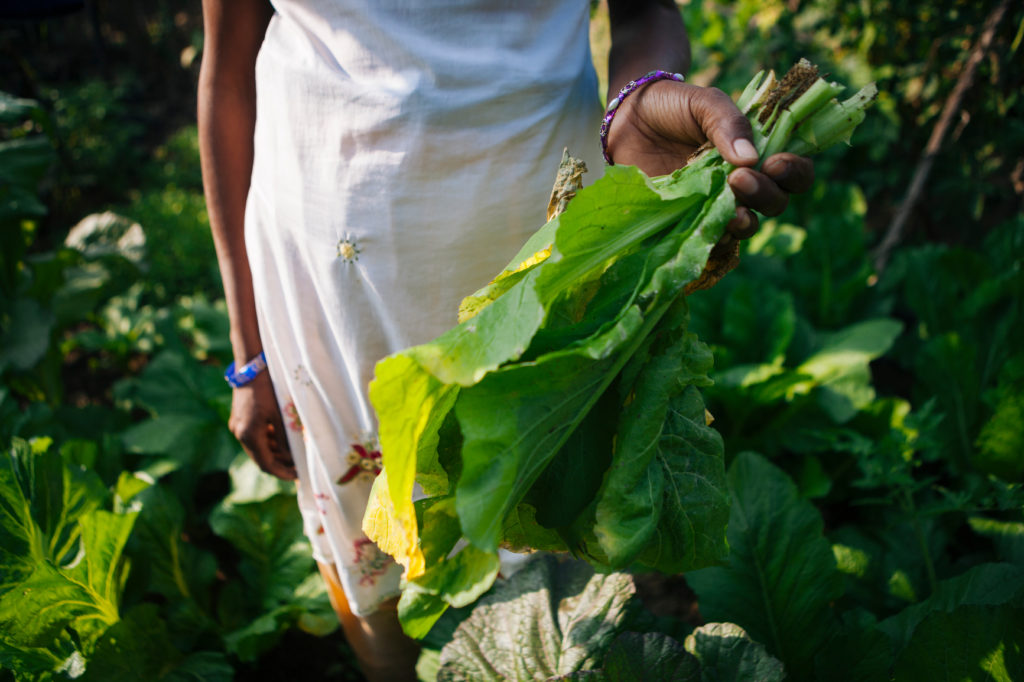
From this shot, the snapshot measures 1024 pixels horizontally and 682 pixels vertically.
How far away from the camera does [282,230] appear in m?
1.45

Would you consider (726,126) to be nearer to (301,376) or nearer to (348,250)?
(348,250)

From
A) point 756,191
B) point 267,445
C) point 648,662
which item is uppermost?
point 756,191

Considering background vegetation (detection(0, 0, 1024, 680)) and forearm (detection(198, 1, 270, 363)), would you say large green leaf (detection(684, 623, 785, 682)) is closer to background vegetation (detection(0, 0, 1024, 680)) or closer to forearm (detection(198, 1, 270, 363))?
background vegetation (detection(0, 0, 1024, 680))

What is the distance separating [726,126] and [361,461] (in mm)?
1059

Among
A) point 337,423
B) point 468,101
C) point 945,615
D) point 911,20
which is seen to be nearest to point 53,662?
point 337,423

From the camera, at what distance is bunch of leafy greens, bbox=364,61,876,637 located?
87cm

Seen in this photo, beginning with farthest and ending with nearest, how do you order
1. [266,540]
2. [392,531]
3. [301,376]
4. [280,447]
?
1. [266,540]
2. [280,447]
3. [301,376]
4. [392,531]

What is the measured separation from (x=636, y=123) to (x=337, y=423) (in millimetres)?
909

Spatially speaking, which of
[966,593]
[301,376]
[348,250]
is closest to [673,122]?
[348,250]

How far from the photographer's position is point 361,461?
1.58 meters

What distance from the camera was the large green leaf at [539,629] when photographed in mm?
1504

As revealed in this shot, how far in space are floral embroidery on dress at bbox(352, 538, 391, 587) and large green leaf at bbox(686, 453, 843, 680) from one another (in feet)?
2.49

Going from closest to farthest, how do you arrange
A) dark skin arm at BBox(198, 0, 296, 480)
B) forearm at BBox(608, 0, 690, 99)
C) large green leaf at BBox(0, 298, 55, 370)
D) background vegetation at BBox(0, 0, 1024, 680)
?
forearm at BBox(608, 0, 690, 99) → dark skin arm at BBox(198, 0, 296, 480) → background vegetation at BBox(0, 0, 1024, 680) → large green leaf at BBox(0, 298, 55, 370)

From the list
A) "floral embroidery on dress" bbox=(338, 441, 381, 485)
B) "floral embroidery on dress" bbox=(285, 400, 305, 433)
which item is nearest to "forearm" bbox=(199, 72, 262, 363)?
"floral embroidery on dress" bbox=(285, 400, 305, 433)
